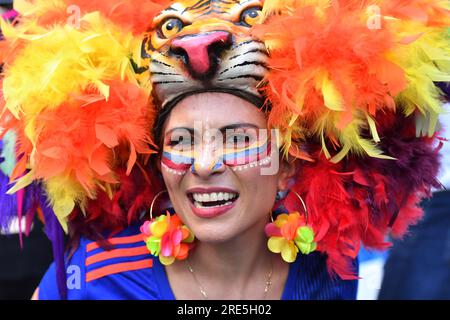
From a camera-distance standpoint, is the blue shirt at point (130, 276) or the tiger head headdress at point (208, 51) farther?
the blue shirt at point (130, 276)

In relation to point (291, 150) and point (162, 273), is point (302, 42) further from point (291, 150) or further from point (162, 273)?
point (162, 273)

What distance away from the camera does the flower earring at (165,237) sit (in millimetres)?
2248

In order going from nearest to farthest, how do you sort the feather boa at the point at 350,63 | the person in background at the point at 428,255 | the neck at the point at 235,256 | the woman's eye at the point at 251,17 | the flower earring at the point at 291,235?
the feather boa at the point at 350,63
the woman's eye at the point at 251,17
the flower earring at the point at 291,235
the neck at the point at 235,256
the person in background at the point at 428,255

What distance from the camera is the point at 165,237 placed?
A: 225cm

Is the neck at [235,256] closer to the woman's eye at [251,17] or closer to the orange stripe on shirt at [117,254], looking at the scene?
the orange stripe on shirt at [117,254]

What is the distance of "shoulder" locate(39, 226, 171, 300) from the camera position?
2285mm

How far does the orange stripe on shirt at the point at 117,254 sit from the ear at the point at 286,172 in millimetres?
585

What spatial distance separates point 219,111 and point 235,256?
0.58 meters

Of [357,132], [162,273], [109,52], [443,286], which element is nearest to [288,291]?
[162,273]

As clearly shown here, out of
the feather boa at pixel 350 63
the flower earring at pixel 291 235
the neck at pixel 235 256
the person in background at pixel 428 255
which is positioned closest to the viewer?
the feather boa at pixel 350 63

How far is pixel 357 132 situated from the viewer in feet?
6.55

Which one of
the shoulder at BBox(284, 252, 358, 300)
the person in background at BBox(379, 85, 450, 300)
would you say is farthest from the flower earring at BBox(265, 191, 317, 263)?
the person in background at BBox(379, 85, 450, 300)

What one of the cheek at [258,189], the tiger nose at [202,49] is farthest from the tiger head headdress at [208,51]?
the cheek at [258,189]
